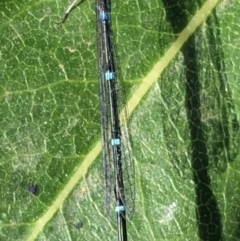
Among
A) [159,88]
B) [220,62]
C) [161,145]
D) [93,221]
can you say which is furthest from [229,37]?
[93,221]

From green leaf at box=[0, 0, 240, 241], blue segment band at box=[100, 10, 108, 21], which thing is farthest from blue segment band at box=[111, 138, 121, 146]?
blue segment band at box=[100, 10, 108, 21]

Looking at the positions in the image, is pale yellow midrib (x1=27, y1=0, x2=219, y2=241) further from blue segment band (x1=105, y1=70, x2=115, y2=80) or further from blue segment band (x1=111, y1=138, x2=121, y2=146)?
blue segment band (x1=105, y1=70, x2=115, y2=80)

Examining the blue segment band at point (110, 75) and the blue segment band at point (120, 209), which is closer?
the blue segment band at point (120, 209)

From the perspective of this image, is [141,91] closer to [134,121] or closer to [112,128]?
[134,121]

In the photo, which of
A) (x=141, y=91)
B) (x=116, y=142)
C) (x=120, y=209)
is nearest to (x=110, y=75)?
(x=141, y=91)

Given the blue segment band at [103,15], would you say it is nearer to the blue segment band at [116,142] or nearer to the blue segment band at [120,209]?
the blue segment band at [116,142]

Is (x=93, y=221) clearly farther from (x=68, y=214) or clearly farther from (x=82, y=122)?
(x=82, y=122)

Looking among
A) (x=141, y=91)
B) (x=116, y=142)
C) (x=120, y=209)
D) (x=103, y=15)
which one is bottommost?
(x=120, y=209)

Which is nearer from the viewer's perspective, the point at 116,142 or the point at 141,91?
the point at 141,91

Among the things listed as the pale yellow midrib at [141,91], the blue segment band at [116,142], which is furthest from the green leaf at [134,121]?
the blue segment band at [116,142]
